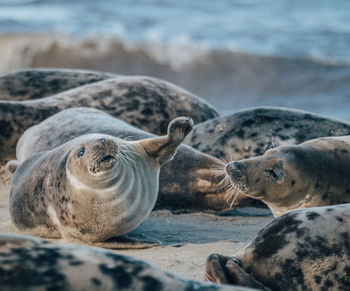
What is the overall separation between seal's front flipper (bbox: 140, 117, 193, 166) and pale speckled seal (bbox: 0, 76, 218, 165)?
6.12 feet

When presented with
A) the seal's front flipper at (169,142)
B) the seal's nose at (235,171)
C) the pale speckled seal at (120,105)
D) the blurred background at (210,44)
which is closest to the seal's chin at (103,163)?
the seal's front flipper at (169,142)

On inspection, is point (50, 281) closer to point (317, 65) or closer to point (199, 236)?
point (199, 236)

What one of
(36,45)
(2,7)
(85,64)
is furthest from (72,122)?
(2,7)

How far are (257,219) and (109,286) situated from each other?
303 centimetres

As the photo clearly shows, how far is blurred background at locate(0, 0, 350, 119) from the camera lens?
12242 mm

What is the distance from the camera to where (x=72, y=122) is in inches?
219

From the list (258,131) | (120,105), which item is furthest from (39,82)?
(258,131)

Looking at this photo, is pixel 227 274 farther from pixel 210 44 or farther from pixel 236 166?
pixel 210 44

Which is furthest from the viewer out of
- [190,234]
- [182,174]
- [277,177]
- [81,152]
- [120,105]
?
[120,105]

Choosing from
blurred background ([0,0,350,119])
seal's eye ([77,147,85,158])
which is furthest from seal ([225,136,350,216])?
blurred background ([0,0,350,119])

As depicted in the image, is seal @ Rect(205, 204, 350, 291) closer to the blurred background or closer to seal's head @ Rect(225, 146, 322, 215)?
seal's head @ Rect(225, 146, 322, 215)

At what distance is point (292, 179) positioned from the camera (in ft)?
14.8

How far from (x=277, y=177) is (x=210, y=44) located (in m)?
10.6

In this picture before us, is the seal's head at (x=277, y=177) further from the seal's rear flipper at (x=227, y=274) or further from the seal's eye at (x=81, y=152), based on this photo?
the seal's rear flipper at (x=227, y=274)
